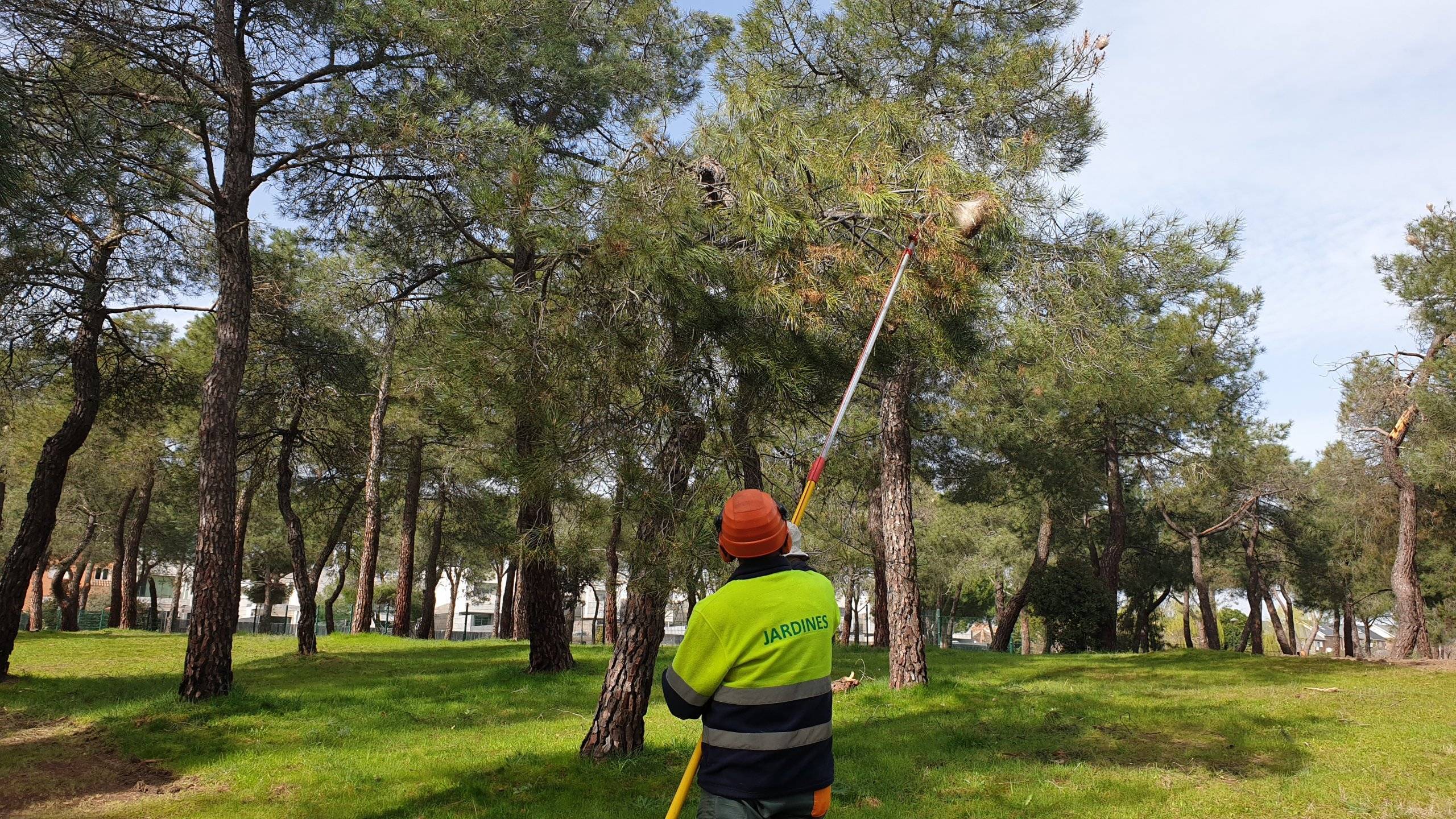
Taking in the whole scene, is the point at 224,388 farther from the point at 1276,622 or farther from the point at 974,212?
the point at 1276,622

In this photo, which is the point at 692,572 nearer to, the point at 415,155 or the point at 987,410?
the point at 415,155

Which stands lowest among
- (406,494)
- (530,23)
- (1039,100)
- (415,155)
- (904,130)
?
(406,494)

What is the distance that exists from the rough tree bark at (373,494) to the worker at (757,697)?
1330 cm

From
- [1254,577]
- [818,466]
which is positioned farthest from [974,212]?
[1254,577]

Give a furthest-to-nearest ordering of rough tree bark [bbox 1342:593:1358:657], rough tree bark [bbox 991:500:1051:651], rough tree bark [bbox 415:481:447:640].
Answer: rough tree bark [bbox 1342:593:1358:657]
rough tree bark [bbox 415:481:447:640]
rough tree bark [bbox 991:500:1051:651]

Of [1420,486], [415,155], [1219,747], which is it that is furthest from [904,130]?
[1420,486]

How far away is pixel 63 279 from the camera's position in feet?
34.6

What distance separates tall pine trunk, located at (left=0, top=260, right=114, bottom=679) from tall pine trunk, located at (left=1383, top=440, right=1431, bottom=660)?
1984 centimetres

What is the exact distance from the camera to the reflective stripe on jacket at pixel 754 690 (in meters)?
2.87

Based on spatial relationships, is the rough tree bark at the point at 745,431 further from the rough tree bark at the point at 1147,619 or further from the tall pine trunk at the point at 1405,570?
the rough tree bark at the point at 1147,619

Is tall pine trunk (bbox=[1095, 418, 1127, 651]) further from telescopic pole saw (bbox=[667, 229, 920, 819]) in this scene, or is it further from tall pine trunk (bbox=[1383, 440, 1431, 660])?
telescopic pole saw (bbox=[667, 229, 920, 819])

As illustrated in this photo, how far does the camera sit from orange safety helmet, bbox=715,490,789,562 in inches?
118

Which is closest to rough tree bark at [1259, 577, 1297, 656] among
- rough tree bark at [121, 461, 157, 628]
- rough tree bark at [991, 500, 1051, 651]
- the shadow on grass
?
rough tree bark at [991, 500, 1051, 651]

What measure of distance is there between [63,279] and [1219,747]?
510 inches
